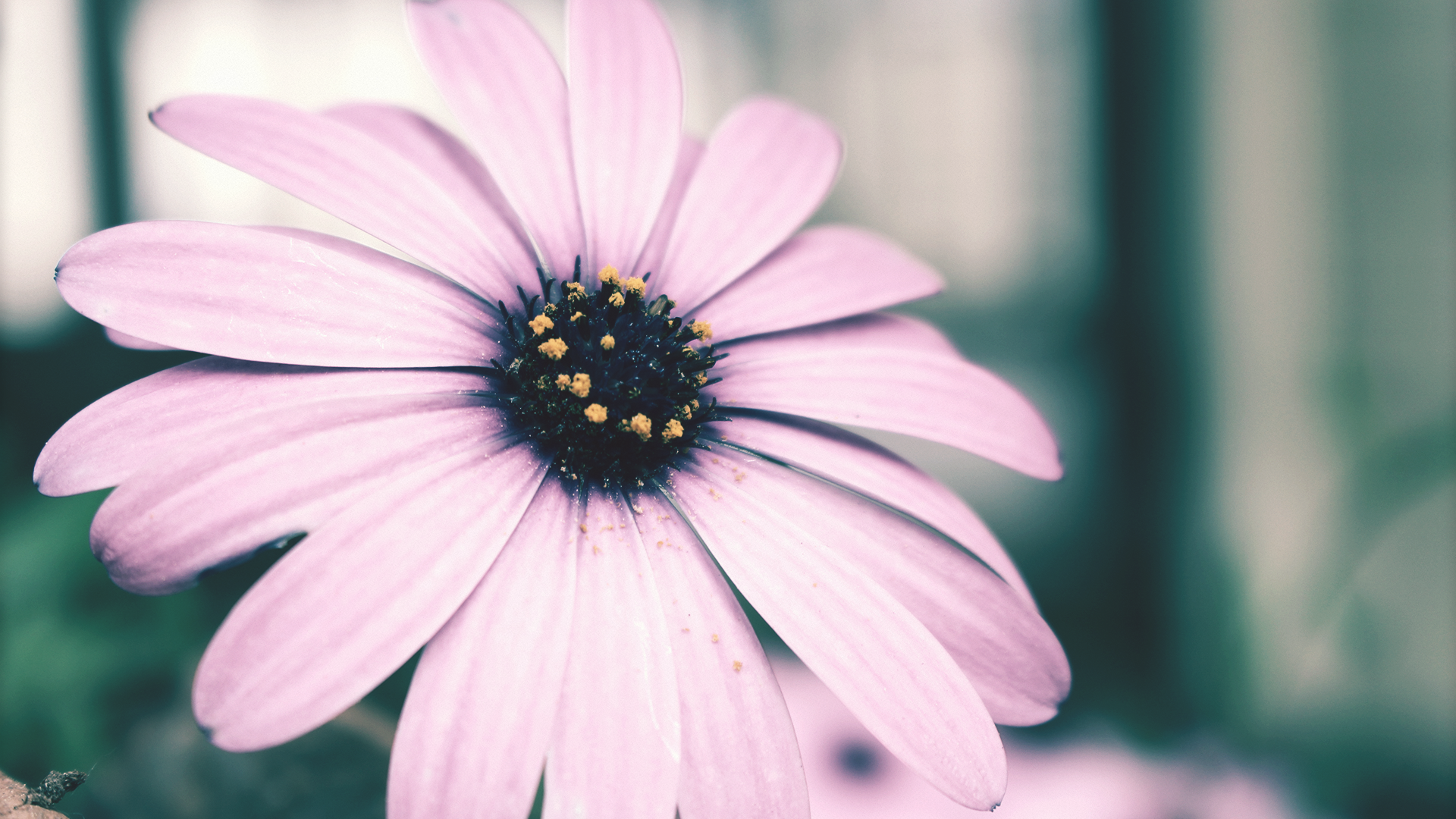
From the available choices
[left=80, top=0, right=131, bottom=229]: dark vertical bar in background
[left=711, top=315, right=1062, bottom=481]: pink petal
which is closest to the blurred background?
[left=80, top=0, right=131, bottom=229]: dark vertical bar in background

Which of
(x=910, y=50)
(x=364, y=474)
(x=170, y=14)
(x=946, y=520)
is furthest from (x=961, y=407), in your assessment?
(x=170, y=14)

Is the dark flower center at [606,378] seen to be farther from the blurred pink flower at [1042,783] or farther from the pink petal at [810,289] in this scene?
the blurred pink flower at [1042,783]

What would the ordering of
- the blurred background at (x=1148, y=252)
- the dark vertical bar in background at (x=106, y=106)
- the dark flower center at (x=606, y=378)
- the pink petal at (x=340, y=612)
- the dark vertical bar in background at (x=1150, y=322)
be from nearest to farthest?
the pink petal at (x=340, y=612) < the dark flower center at (x=606, y=378) < the blurred background at (x=1148, y=252) < the dark vertical bar in background at (x=106, y=106) < the dark vertical bar in background at (x=1150, y=322)

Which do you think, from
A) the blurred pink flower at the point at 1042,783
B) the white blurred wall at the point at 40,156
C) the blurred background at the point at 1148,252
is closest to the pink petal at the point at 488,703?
the blurred pink flower at the point at 1042,783

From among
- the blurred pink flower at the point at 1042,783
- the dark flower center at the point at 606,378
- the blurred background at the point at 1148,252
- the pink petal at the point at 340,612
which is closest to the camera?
the pink petal at the point at 340,612

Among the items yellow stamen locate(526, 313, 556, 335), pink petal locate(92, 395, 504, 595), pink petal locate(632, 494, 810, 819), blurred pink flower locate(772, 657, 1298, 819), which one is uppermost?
yellow stamen locate(526, 313, 556, 335)

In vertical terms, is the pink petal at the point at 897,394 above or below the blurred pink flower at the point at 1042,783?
above

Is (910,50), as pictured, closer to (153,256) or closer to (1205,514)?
(1205,514)

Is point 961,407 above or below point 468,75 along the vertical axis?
below

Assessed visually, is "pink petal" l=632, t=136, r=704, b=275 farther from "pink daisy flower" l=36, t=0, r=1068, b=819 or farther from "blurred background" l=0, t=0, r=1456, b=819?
"blurred background" l=0, t=0, r=1456, b=819
